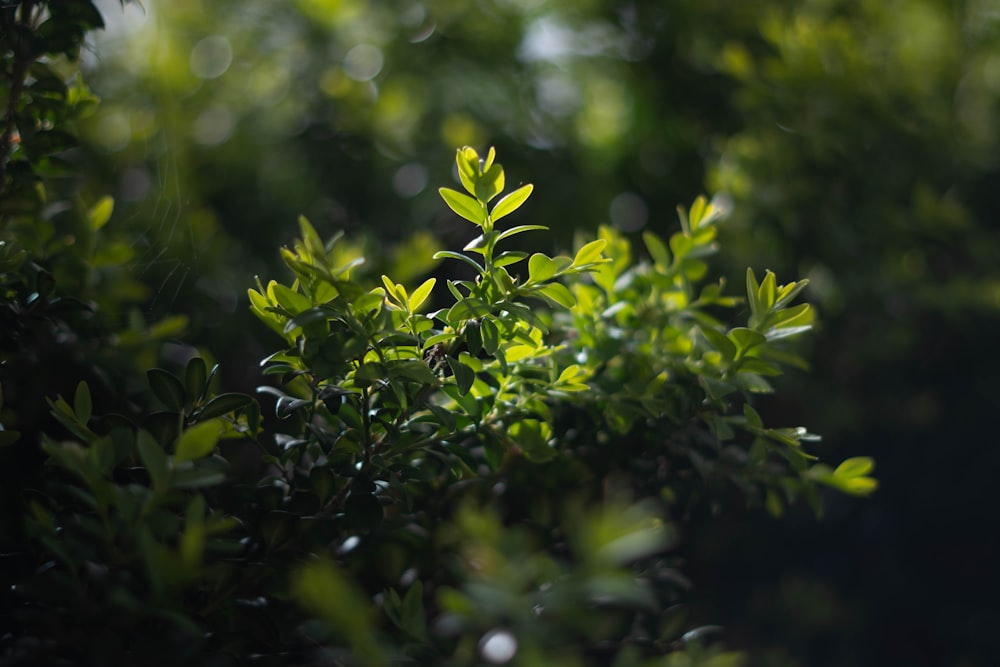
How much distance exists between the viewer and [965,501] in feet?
6.36

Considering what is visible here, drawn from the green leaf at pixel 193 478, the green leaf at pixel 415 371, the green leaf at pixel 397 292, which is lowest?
the green leaf at pixel 415 371

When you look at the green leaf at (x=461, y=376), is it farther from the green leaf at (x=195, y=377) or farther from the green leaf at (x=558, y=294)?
the green leaf at (x=195, y=377)

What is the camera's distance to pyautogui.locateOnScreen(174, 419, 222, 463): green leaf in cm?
58

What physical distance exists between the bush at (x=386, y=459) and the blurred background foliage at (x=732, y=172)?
1.29 feet

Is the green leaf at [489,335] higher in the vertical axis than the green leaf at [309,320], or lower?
lower

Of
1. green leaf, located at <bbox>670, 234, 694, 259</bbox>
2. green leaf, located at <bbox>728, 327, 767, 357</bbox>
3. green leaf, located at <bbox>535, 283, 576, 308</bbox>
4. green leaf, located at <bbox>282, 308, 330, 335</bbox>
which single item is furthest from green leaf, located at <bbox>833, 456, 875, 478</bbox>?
green leaf, located at <bbox>282, 308, 330, 335</bbox>

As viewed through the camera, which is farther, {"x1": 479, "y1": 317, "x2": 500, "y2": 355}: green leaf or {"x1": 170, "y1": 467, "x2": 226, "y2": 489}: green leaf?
{"x1": 479, "y1": 317, "x2": 500, "y2": 355}: green leaf

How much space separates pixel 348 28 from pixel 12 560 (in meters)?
2.00

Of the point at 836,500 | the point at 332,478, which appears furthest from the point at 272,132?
the point at 836,500

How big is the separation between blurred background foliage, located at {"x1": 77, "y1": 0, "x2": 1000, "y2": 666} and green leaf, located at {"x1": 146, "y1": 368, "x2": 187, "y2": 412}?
519mm

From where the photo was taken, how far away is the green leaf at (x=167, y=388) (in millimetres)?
732

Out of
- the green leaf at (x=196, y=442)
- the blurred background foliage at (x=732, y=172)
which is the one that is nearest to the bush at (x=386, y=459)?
the green leaf at (x=196, y=442)

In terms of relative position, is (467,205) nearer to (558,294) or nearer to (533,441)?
(558,294)

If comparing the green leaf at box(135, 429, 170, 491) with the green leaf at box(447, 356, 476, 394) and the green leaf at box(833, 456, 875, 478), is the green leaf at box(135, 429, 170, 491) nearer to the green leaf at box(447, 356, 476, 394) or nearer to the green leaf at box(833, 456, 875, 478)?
the green leaf at box(447, 356, 476, 394)
